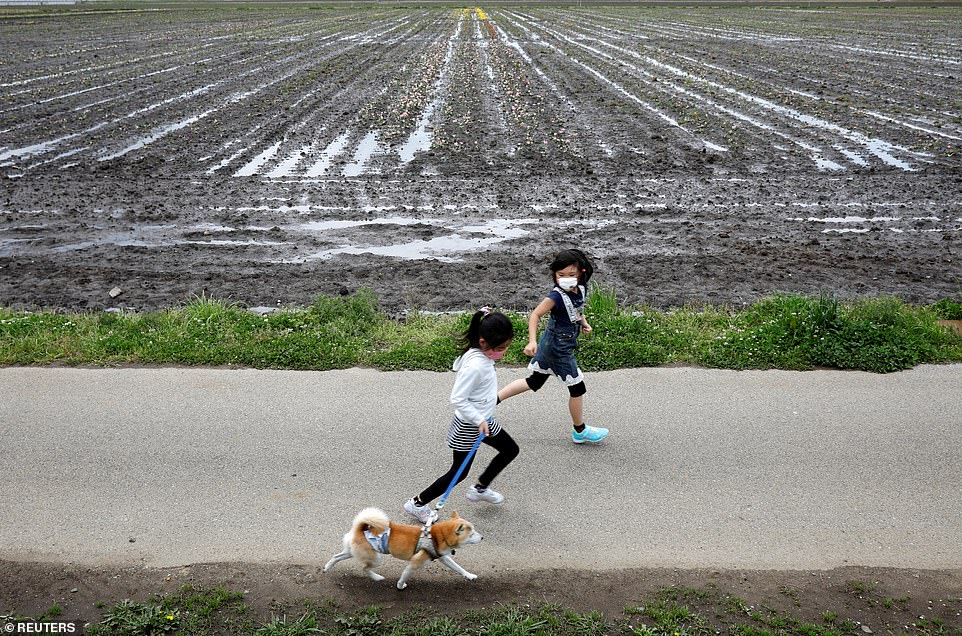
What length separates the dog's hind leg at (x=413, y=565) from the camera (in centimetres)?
405

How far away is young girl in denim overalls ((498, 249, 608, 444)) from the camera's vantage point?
5.23 metres

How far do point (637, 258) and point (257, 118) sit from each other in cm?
1234

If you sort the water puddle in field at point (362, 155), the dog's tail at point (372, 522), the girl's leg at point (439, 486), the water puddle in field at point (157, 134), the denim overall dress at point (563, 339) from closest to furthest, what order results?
1. the dog's tail at point (372, 522)
2. the girl's leg at point (439, 486)
3. the denim overall dress at point (563, 339)
4. the water puddle in field at point (362, 155)
5. the water puddle in field at point (157, 134)

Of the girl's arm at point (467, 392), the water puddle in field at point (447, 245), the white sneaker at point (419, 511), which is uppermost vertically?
the girl's arm at point (467, 392)

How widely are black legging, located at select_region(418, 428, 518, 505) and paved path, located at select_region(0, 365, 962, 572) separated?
0.24 metres

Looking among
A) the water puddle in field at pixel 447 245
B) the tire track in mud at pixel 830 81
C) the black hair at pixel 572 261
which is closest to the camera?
the black hair at pixel 572 261

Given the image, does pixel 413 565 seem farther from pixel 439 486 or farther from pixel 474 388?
pixel 474 388

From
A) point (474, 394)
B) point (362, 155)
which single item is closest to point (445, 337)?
point (474, 394)

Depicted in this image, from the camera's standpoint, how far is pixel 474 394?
4.52m

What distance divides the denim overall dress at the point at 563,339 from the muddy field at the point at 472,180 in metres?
2.96

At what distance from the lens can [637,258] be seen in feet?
31.8

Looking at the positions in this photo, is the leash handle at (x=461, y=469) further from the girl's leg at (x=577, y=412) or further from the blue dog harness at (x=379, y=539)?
the girl's leg at (x=577, y=412)

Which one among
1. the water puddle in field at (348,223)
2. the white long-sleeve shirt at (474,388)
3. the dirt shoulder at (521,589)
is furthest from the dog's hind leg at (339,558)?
the water puddle in field at (348,223)

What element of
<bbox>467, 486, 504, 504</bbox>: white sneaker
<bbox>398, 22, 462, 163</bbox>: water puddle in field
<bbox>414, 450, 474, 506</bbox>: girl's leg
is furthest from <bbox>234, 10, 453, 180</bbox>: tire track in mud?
<bbox>414, 450, 474, 506</bbox>: girl's leg
